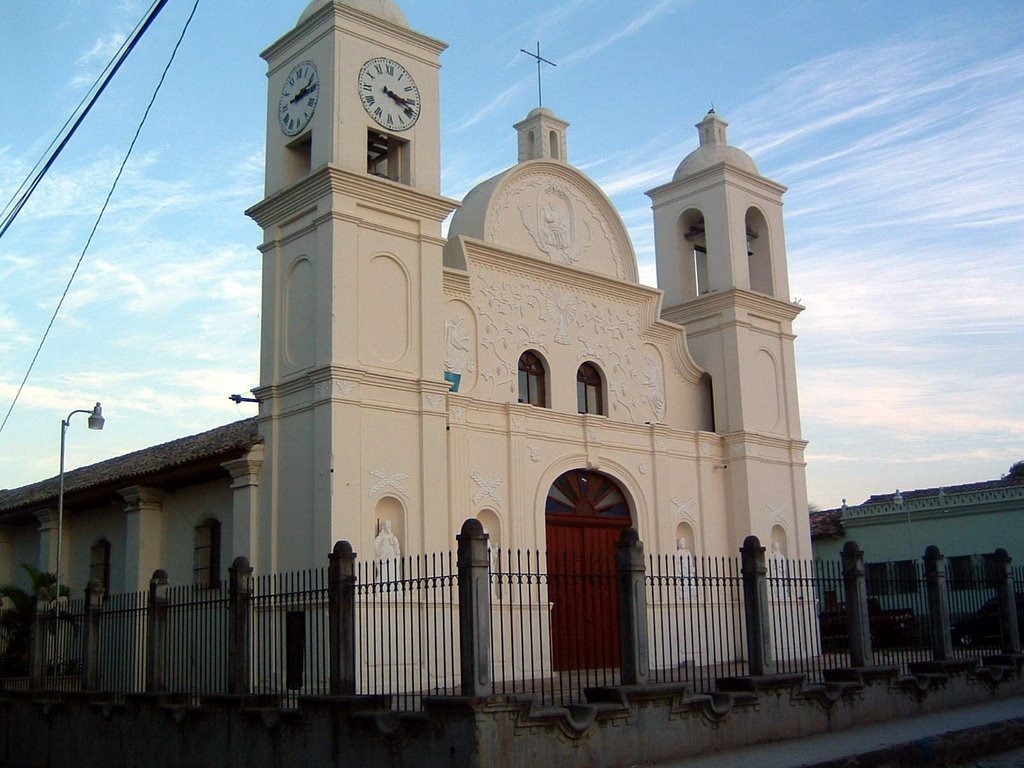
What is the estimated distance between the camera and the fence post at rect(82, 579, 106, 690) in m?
17.2

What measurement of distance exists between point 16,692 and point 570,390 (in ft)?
36.2

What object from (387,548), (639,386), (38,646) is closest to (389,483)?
(387,548)

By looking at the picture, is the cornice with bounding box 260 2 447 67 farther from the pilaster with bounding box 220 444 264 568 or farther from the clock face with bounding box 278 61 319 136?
the pilaster with bounding box 220 444 264 568

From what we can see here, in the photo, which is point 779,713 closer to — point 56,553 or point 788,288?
point 788,288

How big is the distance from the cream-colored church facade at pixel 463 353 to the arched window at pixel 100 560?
0.77 feet

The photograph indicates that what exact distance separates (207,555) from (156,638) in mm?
5291

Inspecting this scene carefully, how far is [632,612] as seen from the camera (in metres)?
13.0

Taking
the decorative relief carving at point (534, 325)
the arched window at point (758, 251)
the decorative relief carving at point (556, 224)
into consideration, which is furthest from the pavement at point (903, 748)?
the arched window at point (758, 251)

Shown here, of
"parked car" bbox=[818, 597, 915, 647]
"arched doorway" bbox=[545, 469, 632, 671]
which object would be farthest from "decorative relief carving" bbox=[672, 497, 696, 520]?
"parked car" bbox=[818, 597, 915, 647]

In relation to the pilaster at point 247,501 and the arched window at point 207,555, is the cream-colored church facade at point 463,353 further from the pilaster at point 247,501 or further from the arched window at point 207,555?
the arched window at point 207,555

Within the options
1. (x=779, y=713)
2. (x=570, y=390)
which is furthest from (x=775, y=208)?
(x=779, y=713)

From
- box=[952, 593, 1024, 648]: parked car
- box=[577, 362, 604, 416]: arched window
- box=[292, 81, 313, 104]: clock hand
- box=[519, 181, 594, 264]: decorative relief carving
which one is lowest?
box=[952, 593, 1024, 648]: parked car

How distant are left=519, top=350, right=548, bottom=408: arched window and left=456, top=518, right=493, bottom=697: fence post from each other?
994 centimetres

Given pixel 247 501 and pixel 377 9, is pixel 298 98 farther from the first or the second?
pixel 247 501
